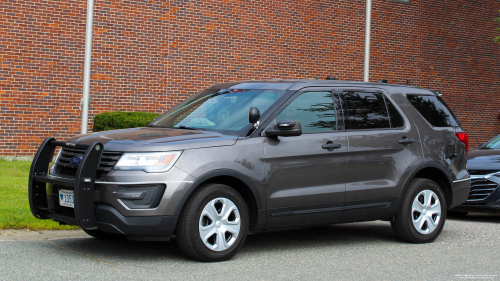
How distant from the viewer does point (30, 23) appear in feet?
46.1

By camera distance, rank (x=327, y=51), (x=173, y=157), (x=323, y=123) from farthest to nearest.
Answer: (x=327, y=51) → (x=323, y=123) → (x=173, y=157)

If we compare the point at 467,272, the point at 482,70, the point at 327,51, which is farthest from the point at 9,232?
the point at 482,70

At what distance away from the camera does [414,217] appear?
700 centimetres

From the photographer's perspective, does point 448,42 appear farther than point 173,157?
Yes

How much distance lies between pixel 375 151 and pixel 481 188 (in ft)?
10.4

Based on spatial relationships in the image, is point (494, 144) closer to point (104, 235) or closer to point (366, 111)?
point (366, 111)

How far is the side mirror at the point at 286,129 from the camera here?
5.80 m

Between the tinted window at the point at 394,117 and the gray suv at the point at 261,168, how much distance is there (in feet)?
0.05

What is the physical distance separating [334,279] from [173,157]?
1762 millimetres

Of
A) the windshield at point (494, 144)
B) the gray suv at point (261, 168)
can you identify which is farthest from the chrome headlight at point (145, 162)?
the windshield at point (494, 144)

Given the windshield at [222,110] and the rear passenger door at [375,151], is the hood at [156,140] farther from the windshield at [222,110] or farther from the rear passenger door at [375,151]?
the rear passenger door at [375,151]

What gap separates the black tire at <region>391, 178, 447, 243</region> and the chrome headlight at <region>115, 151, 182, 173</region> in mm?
2955

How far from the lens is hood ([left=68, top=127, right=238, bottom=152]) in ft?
17.5

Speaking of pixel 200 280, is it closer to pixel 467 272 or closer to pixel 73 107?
pixel 467 272
